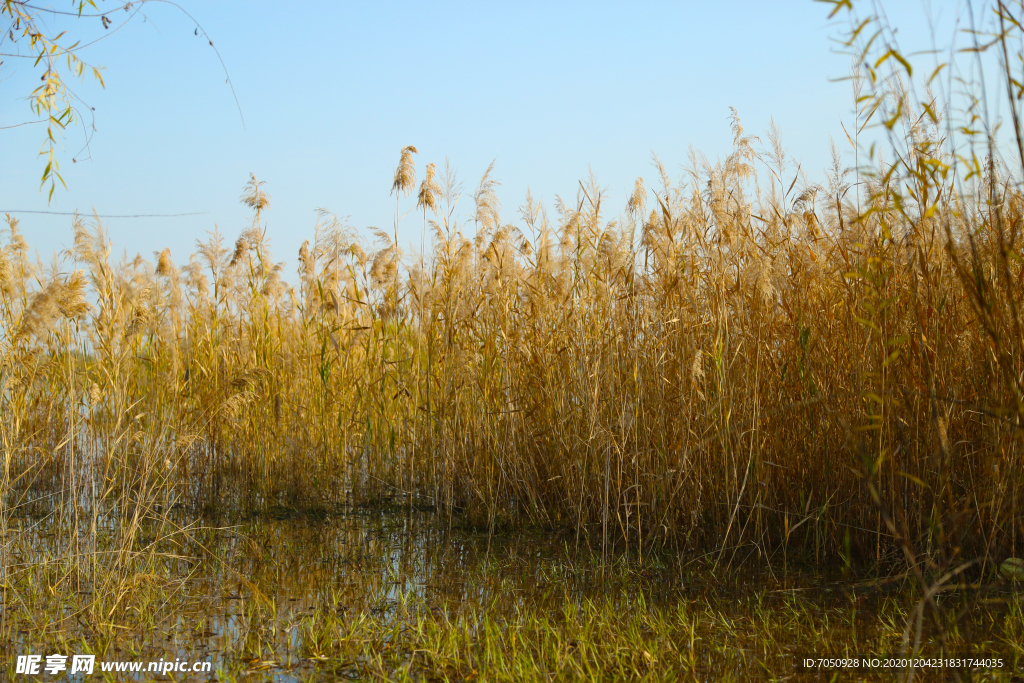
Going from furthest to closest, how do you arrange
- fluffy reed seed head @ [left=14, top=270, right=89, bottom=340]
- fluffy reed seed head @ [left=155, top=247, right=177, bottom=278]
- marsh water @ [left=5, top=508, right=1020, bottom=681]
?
fluffy reed seed head @ [left=155, top=247, right=177, bottom=278]
fluffy reed seed head @ [left=14, top=270, right=89, bottom=340]
marsh water @ [left=5, top=508, right=1020, bottom=681]

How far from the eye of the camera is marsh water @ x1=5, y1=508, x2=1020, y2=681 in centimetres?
216

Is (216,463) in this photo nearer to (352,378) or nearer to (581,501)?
(352,378)

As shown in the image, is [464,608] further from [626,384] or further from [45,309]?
[45,309]

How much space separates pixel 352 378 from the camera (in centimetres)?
460

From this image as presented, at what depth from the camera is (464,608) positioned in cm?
265

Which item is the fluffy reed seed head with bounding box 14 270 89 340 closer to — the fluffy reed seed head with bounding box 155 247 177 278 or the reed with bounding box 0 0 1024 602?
the reed with bounding box 0 0 1024 602

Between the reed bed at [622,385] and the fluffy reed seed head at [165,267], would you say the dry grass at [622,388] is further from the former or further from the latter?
the fluffy reed seed head at [165,267]

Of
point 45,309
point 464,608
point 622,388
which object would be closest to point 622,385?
point 622,388

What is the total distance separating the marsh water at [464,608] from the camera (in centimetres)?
216

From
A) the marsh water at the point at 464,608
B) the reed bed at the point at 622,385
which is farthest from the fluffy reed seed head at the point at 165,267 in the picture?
the marsh water at the point at 464,608

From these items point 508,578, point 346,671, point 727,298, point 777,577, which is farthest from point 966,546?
point 346,671

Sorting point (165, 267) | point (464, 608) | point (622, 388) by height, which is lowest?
point (464, 608)

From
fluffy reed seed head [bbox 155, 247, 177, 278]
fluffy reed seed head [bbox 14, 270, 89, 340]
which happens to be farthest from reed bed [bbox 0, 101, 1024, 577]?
fluffy reed seed head [bbox 155, 247, 177, 278]

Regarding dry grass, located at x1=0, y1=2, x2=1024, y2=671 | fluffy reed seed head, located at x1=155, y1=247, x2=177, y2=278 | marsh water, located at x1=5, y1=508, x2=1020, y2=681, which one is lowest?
marsh water, located at x1=5, y1=508, x2=1020, y2=681
